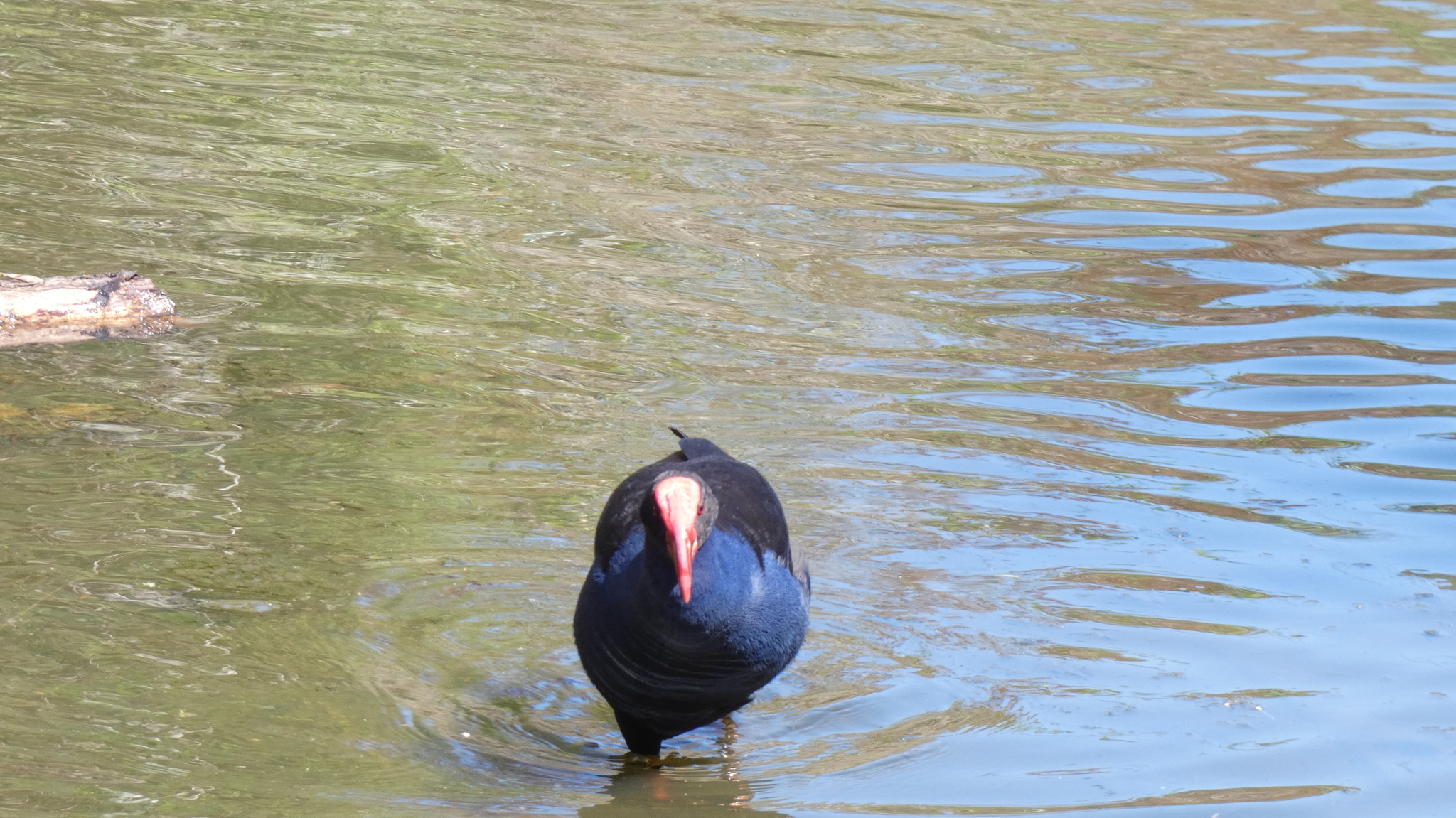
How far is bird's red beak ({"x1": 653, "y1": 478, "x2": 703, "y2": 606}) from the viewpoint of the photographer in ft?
13.5

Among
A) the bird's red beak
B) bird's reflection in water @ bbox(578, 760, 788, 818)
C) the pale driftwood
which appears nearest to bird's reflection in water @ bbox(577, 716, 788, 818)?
bird's reflection in water @ bbox(578, 760, 788, 818)

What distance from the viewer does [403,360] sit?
301 inches

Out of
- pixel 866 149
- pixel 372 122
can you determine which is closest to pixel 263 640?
pixel 372 122

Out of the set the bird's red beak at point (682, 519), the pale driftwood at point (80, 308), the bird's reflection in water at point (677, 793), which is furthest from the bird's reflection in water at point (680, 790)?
the pale driftwood at point (80, 308)

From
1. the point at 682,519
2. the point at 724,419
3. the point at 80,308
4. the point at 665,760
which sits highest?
the point at 682,519

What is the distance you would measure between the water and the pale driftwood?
7.5 inches

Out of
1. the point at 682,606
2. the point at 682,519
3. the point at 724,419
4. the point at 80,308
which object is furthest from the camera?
the point at 80,308

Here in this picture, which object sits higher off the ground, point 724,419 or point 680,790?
point 724,419

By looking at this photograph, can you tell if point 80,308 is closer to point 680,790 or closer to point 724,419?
point 724,419

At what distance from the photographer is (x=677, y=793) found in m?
4.79

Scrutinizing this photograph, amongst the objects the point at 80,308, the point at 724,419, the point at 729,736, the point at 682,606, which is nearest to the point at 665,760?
the point at 729,736

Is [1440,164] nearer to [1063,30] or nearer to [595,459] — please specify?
[1063,30]

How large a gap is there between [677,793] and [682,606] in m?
0.77

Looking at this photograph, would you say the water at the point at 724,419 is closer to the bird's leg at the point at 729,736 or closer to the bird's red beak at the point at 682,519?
the bird's leg at the point at 729,736
